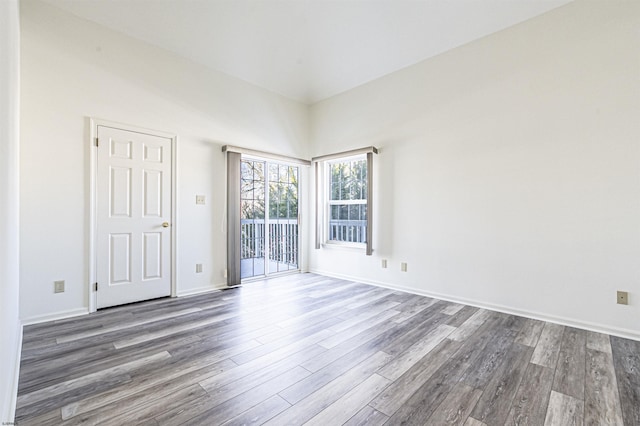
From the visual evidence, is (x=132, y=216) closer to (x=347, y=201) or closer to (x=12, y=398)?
(x=12, y=398)

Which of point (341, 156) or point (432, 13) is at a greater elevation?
point (432, 13)

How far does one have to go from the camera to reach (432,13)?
300cm

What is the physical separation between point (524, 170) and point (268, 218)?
352 centimetres

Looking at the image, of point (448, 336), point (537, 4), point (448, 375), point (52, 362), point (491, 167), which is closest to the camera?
point (448, 375)

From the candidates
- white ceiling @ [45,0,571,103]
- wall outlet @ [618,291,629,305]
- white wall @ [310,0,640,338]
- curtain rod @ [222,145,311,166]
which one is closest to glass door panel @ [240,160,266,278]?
curtain rod @ [222,145,311,166]

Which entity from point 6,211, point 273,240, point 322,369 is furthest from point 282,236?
point 6,211

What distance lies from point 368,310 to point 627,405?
1940mm

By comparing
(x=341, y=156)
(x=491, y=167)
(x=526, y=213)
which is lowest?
(x=526, y=213)

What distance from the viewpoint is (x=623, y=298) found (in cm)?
252

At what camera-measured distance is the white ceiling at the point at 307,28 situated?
289 cm

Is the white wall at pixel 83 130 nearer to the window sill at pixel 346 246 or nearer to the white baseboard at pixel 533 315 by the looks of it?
the window sill at pixel 346 246

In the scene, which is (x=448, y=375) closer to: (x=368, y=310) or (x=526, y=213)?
(x=368, y=310)

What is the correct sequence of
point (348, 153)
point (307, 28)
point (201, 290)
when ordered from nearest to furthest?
point (307, 28)
point (201, 290)
point (348, 153)

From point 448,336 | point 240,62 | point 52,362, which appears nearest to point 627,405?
point 448,336
